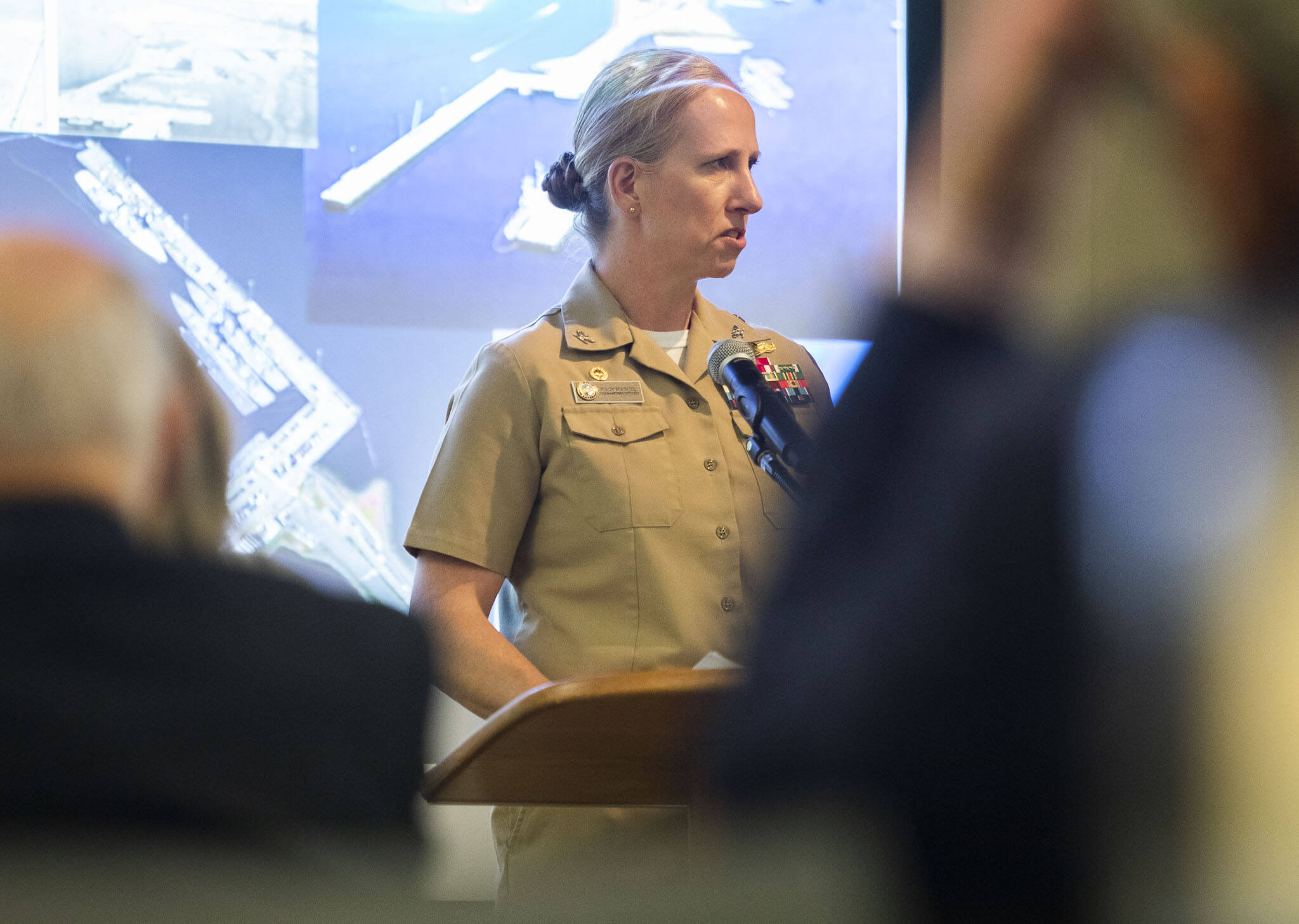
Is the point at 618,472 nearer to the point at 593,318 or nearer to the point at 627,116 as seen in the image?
the point at 593,318

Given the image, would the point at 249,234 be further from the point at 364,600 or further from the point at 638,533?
the point at 364,600

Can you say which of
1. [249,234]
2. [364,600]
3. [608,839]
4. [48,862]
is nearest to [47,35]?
[249,234]

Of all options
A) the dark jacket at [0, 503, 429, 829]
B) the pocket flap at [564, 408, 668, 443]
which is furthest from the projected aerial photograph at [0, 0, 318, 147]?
the dark jacket at [0, 503, 429, 829]

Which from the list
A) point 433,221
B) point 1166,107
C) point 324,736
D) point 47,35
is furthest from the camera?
point 433,221

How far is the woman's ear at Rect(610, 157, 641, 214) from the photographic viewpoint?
195 cm

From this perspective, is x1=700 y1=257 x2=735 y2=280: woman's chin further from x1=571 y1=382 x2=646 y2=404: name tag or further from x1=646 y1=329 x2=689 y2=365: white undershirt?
x1=571 y1=382 x2=646 y2=404: name tag

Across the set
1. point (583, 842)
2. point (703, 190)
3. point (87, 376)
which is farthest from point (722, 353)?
point (87, 376)

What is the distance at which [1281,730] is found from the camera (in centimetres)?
64

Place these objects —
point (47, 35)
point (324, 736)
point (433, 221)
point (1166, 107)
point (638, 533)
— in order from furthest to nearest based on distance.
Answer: point (433, 221) → point (47, 35) → point (638, 533) → point (324, 736) → point (1166, 107)

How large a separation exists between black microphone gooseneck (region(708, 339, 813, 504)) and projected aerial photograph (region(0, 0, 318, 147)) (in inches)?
62.6

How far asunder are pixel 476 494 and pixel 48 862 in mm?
1172

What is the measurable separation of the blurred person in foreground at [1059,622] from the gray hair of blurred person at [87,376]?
19.2 inches

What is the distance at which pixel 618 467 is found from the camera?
1833mm

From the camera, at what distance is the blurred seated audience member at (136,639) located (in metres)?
0.71
